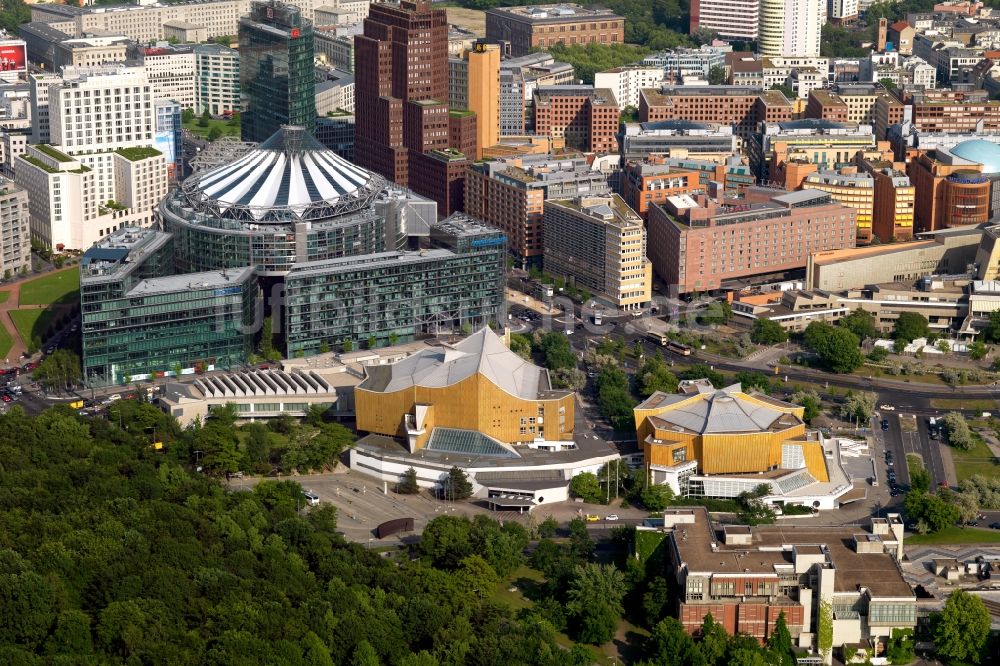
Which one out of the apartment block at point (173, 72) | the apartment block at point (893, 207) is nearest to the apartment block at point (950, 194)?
the apartment block at point (893, 207)

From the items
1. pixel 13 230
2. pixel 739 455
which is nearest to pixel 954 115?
pixel 739 455

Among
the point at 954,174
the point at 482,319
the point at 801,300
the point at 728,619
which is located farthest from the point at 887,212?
the point at 728,619

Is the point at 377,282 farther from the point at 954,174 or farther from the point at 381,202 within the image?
the point at 954,174

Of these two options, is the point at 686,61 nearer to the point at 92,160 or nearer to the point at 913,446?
the point at 92,160

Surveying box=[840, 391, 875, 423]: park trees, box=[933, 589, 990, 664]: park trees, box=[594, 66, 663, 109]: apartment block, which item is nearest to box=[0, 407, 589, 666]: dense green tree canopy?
box=[933, 589, 990, 664]: park trees

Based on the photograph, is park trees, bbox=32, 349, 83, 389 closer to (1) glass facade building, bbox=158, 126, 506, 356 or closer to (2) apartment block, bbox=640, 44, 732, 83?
(1) glass facade building, bbox=158, 126, 506, 356

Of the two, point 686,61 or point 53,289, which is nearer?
point 53,289
